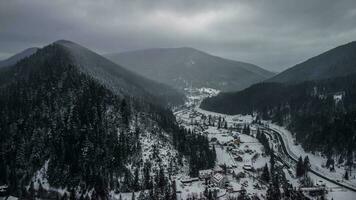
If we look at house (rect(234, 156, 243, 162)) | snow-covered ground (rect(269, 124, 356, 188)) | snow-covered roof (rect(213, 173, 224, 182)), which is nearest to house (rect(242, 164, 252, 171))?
house (rect(234, 156, 243, 162))

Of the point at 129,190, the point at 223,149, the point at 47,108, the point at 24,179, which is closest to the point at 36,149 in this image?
the point at 24,179

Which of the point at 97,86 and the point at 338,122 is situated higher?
the point at 97,86

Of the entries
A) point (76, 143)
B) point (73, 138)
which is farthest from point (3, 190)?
point (73, 138)

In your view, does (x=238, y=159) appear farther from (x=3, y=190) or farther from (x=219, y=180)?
(x=3, y=190)

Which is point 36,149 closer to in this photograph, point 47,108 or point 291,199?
point 47,108

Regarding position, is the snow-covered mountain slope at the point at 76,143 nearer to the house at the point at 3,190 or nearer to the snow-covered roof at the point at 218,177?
the house at the point at 3,190

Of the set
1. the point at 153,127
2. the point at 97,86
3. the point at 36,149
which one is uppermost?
the point at 97,86
